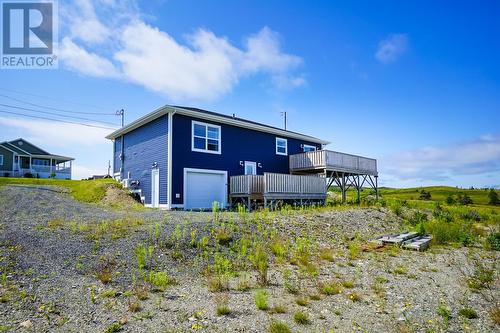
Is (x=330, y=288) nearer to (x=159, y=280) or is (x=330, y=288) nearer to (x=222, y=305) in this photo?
(x=222, y=305)

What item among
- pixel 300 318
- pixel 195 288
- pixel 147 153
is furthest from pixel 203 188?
pixel 300 318

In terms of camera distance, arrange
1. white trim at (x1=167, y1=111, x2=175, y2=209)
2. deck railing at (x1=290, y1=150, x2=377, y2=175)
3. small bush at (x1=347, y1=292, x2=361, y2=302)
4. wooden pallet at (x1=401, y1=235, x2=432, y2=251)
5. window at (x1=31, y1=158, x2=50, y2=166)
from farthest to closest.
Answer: window at (x1=31, y1=158, x2=50, y2=166), deck railing at (x1=290, y1=150, x2=377, y2=175), white trim at (x1=167, y1=111, x2=175, y2=209), wooden pallet at (x1=401, y1=235, x2=432, y2=251), small bush at (x1=347, y1=292, x2=361, y2=302)

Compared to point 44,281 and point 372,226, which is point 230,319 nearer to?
point 44,281

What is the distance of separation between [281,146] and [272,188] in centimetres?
629

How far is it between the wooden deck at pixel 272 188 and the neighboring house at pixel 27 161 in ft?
99.3

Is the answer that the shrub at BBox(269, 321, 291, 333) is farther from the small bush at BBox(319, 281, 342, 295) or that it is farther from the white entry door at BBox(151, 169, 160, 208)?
the white entry door at BBox(151, 169, 160, 208)

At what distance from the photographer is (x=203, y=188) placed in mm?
17266

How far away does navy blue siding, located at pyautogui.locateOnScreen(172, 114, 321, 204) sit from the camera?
16.2 m

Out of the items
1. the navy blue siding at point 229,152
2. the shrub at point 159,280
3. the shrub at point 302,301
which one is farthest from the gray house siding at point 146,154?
the shrub at point 302,301

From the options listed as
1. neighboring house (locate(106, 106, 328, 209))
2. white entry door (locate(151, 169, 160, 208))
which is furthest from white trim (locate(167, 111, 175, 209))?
white entry door (locate(151, 169, 160, 208))

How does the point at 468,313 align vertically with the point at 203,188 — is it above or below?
below

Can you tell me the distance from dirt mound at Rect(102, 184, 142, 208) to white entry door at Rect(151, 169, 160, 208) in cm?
101

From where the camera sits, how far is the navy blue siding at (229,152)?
1623 cm

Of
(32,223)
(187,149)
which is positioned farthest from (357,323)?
(187,149)
